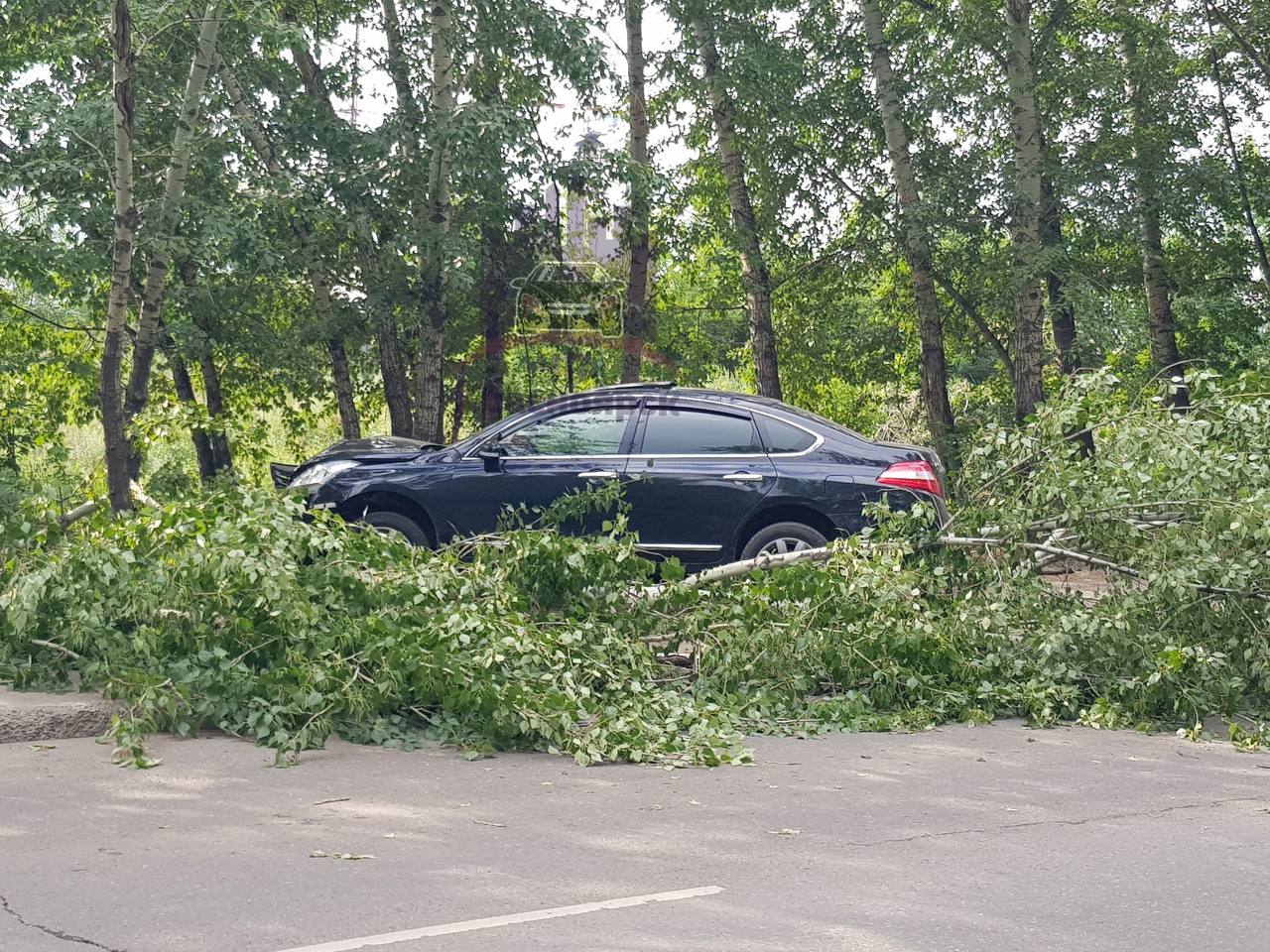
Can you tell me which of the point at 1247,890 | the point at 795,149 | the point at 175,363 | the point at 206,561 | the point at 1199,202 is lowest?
the point at 1247,890

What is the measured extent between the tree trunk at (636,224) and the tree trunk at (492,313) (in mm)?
2051

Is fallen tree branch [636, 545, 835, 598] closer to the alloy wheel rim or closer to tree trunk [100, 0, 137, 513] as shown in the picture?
the alloy wheel rim

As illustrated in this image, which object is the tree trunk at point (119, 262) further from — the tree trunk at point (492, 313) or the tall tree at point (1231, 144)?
the tall tree at point (1231, 144)

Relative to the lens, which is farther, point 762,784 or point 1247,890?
point 762,784

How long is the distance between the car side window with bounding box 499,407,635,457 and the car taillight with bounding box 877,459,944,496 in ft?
7.37

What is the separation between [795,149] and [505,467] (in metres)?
13.4

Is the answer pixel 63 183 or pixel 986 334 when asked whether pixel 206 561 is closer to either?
pixel 63 183

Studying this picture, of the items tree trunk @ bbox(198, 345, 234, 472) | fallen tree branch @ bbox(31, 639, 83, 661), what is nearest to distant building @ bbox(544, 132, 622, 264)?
tree trunk @ bbox(198, 345, 234, 472)

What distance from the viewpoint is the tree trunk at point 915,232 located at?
1980 cm

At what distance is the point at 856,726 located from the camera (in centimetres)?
809

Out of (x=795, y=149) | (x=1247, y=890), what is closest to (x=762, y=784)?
(x=1247, y=890)

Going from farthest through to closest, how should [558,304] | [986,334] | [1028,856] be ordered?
[986,334]
[558,304]
[1028,856]

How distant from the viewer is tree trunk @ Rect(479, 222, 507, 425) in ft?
69.9

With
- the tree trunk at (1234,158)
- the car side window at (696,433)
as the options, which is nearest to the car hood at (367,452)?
the car side window at (696,433)
